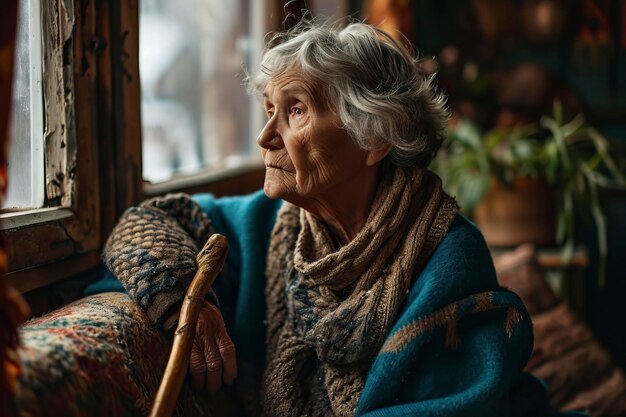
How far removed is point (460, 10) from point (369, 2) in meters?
0.65

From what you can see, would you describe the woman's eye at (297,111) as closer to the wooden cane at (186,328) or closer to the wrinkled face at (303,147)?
the wrinkled face at (303,147)

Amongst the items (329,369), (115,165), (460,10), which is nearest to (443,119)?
(329,369)

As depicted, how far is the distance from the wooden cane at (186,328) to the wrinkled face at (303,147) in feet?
0.62

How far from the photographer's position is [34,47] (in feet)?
4.81

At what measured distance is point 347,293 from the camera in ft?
4.83

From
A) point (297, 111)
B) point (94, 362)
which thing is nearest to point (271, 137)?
point (297, 111)

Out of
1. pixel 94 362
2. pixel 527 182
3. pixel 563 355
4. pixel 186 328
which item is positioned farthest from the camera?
pixel 527 182

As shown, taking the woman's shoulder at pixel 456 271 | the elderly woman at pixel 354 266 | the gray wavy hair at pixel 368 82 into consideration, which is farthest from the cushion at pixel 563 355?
the gray wavy hair at pixel 368 82

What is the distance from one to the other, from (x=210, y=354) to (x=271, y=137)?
0.41m

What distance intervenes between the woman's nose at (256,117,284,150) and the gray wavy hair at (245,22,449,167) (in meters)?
0.10

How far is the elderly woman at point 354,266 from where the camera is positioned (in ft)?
4.38

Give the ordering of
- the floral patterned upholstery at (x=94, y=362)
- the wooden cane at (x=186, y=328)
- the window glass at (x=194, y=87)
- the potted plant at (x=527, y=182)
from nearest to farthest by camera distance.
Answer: the floral patterned upholstery at (x=94, y=362) < the wooden cane at (x=186, y=328) < the window glass at (x=194, y=87) < the potted plant at (x=527, y=182)

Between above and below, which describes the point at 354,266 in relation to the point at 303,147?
below

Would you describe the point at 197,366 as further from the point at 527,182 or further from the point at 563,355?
the point at 527,182
